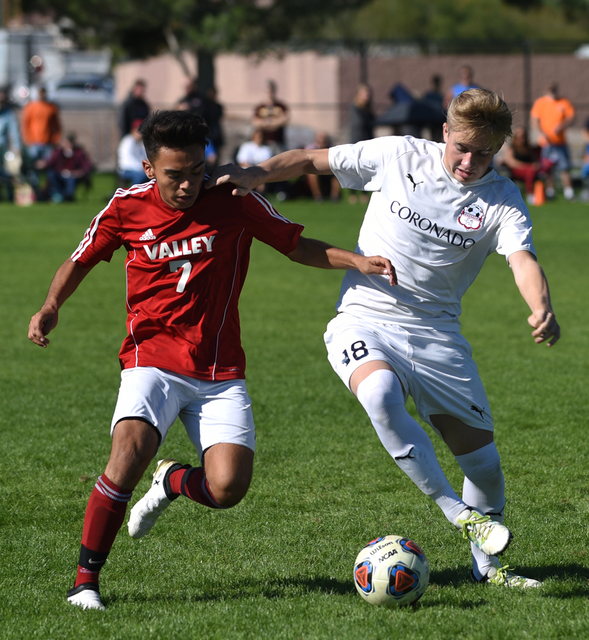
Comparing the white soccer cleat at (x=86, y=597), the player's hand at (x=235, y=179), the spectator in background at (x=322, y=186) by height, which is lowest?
the spectator in background at (x=322, y=186)

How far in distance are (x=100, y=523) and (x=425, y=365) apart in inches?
58.7

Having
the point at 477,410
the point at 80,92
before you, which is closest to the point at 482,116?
the point at 477,410

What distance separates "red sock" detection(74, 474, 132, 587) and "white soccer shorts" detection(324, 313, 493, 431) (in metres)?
1.06

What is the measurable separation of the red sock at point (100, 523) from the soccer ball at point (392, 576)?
3.29ft

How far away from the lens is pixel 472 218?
4105 mm

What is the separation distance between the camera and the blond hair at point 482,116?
3.83 m

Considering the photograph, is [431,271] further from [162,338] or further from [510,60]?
[510,60]

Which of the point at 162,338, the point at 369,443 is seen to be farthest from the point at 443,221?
the point at 369,443

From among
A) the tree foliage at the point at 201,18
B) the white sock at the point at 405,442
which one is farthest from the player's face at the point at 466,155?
the tree foliage at the point at 201,18

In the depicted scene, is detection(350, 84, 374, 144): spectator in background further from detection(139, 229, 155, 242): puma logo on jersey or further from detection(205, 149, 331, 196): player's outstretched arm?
detection(139, 229, 155, 242): puma logo on jersey

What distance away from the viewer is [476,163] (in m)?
3.98

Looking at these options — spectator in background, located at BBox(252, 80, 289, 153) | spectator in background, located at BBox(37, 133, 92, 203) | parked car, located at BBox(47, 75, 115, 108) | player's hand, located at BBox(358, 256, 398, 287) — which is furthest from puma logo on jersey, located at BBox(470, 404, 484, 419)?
parked car, located at BBox(47, 75, 115, 108)

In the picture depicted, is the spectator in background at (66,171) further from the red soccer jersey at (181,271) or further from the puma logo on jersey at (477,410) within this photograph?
the puma logo on jersey at (477,410)

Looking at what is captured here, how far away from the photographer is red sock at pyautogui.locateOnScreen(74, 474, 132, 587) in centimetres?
371
